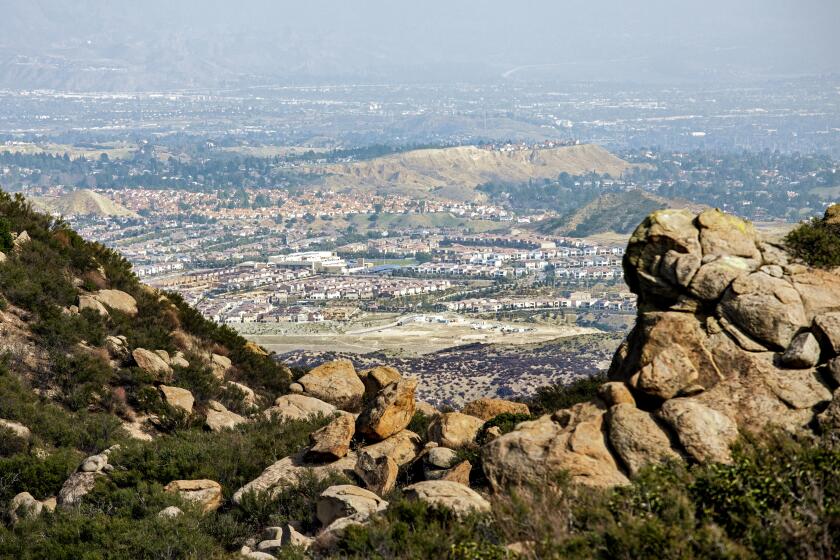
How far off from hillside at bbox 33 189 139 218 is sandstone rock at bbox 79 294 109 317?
522 ft

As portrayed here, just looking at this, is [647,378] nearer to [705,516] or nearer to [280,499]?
[705,516]

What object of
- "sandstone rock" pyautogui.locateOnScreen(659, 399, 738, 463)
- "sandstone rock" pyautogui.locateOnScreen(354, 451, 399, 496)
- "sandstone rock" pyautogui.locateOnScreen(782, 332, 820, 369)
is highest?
"sandstone rock" pyautogui.locateOnScreen(782, 332, 820, 369)

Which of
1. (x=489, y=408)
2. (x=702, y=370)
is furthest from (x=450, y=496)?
(x=489, y=408)

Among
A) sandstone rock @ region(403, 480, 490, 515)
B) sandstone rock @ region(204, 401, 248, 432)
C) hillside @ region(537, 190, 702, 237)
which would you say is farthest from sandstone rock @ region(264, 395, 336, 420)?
hillside @ region(537, 190, 702, 237)

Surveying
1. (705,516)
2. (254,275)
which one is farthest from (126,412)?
(254,275)

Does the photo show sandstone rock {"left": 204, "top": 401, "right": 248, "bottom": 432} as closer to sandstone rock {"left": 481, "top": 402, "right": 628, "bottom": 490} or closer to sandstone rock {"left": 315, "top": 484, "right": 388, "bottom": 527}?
sandstone rock {"left": 315, "top": 484, "right": 388, "bottom": 527}

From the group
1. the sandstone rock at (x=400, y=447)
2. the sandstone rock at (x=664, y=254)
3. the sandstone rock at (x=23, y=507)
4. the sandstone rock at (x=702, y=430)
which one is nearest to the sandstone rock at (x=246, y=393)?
the sandstone rock at (x=400, y=447)

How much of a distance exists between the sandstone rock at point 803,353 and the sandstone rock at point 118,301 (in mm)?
14838

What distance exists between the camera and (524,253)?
146 m

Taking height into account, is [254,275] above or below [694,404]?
below

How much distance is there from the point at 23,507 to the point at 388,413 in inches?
193

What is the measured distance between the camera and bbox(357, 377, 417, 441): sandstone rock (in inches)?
580

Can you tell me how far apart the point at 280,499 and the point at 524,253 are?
134275 millimetres

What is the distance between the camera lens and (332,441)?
46.0 ft
